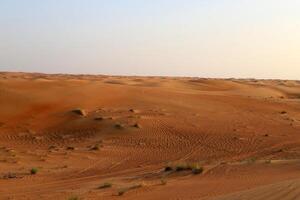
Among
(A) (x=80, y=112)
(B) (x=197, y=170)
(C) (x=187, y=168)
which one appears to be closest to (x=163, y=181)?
(B) (x=197, y=170)

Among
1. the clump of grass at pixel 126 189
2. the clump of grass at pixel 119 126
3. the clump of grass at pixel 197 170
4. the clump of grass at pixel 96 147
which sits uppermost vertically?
the clump of grass at pixel 197 170

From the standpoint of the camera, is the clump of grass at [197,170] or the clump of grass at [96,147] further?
the clump of grass at [96,147]

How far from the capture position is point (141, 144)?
24.6 metres

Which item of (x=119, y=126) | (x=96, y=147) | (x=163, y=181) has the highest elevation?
(x=163, y=181)

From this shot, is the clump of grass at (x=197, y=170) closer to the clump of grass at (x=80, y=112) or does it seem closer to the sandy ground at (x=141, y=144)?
the sandy ground at (x=141, y=144)

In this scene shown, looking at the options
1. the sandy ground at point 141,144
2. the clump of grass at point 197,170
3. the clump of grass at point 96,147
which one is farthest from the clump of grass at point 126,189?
the clump of grass at point 96,147

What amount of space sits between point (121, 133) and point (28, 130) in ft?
15.0

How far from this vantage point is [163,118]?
29.6 meters

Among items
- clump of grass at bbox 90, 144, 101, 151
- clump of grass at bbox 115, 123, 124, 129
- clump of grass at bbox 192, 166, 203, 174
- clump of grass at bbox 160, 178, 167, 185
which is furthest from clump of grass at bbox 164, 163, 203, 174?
clump of grass at bbox 115, 123, 124, 129

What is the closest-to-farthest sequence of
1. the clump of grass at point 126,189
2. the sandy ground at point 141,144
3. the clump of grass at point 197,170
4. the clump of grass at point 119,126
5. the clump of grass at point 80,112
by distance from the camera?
the clump of grass at point 126,189, the sandy ground at point 141,144, the clump of grass at point 197,170, the clump of grass at point 119,126, the clump of grass at point 80,112

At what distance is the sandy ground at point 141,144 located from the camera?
13.8 meters

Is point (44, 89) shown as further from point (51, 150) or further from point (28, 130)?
point (51, 150)

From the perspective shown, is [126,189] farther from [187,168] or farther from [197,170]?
[187,168]

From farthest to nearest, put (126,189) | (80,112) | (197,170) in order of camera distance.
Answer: (80,112)
(197,170)
(126,189)
